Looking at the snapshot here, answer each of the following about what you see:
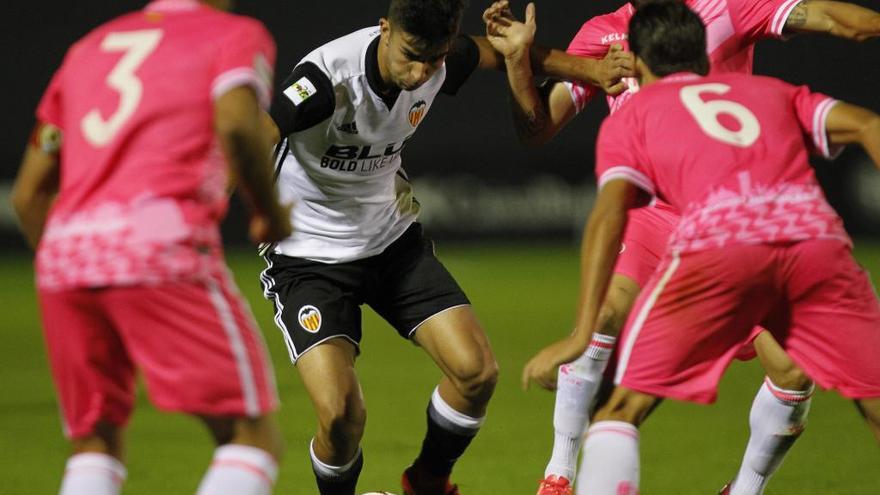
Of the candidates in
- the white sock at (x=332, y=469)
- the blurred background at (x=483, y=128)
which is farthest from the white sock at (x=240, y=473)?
the blurred background at (x=483, y=128)

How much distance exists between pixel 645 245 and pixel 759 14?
3.52 ft

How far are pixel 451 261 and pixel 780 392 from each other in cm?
798

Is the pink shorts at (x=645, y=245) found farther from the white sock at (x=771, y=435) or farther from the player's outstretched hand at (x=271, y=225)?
the player's outstretched hand at (x=271, y=225)

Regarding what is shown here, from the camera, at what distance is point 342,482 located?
15.5ft

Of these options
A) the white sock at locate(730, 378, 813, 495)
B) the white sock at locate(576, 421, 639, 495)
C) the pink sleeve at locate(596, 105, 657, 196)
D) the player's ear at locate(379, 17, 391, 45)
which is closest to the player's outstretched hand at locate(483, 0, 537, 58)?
the player's ear at locate(379, 17, 391, 45)

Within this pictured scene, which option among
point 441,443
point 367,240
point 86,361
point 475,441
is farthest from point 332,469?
point 86,361

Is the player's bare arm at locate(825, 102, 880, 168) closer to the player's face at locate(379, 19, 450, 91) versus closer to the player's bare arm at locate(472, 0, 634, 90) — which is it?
the player's bare arm at locate(472, 0, 634, 90)

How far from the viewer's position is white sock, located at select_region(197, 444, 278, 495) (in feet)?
10.4

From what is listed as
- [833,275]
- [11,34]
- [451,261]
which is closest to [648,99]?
[833,275]

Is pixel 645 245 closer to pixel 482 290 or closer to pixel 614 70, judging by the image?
pixel 614 70

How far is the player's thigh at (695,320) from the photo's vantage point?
3623 mm

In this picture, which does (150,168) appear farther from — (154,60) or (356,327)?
(356,327)

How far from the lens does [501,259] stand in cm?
1300

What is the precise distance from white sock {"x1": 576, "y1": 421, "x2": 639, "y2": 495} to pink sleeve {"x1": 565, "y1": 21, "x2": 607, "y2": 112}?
203 cm
